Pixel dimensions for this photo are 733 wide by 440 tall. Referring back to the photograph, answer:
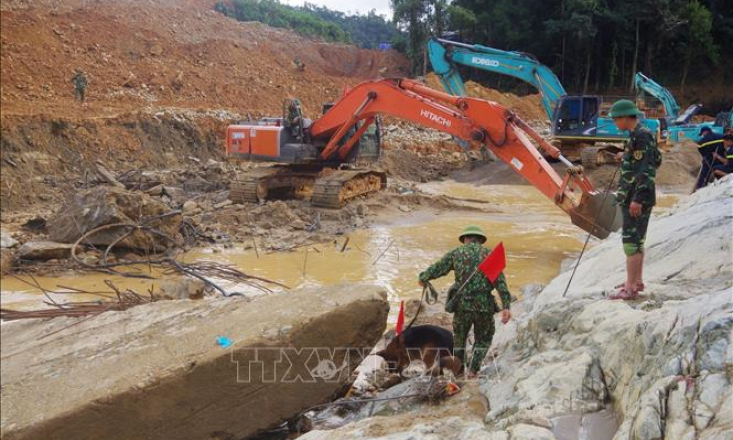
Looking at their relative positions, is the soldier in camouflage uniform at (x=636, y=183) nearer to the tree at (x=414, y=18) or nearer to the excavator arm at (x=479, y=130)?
the excavator arm at (x=479, y=130)

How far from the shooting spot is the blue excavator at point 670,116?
52.6ft

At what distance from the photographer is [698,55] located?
1655cm

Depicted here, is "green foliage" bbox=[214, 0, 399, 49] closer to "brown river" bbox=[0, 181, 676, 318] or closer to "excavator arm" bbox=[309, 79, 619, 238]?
"excavator arm" bbox=[309, 79, 619, 238]

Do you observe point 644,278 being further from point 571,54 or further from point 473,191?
point 571,54

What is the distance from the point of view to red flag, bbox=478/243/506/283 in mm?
3230

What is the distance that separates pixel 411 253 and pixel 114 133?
7.30 meters

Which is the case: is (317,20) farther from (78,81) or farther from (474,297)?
(474,297)

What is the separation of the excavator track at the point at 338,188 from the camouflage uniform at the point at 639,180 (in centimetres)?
687

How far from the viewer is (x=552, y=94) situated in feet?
47.2

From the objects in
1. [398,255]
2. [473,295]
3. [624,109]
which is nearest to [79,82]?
[398,255]

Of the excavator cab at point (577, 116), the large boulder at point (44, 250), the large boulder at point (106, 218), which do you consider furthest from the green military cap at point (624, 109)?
the excavator cab at point (577, 116)

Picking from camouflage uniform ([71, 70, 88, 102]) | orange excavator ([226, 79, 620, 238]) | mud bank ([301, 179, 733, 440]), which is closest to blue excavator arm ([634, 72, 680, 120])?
orange excavator ([226, 79, 620, 238])

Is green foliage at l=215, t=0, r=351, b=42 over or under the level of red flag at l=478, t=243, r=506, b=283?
over

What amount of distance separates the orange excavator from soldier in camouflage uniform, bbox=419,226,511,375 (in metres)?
4.01
